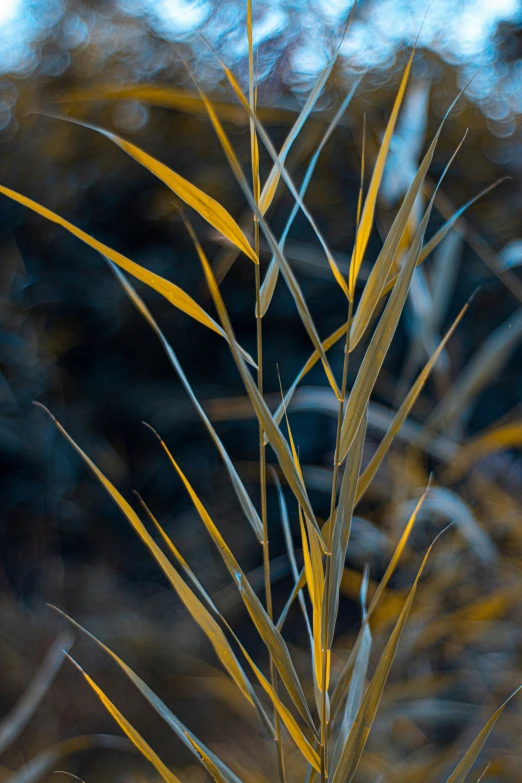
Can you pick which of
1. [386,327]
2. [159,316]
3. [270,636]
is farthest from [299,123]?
[159,316]

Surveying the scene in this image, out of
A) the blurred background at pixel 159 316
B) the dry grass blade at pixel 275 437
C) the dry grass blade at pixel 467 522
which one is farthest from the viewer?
the blurred background at pixel 159 316

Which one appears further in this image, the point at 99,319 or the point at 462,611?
the point at 99,319

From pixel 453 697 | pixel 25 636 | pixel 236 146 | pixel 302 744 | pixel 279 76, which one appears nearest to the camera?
pixel 302 744

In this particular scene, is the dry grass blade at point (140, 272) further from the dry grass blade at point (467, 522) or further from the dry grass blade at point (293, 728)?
the dry grass blade at point (467, 522)

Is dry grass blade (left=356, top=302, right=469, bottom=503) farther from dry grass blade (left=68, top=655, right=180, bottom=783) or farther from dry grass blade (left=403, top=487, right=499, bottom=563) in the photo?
dry grass blade (left=403, top=487, right=499, bottom=563)

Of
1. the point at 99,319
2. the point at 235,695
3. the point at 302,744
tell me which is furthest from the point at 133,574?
the point at 302,744

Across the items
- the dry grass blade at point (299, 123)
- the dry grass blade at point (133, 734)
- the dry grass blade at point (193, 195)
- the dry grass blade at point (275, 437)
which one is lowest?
the dry grass blade at point (133, 734)

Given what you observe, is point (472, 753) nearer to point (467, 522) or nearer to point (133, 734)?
point (133, 734)

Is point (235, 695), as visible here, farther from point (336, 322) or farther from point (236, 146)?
point (236, 146)

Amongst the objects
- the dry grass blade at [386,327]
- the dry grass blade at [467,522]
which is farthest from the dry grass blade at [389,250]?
the dry grass blade at [467,522]
